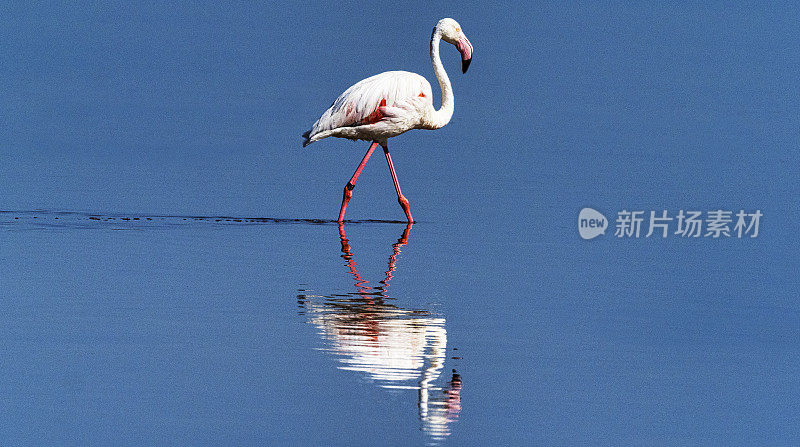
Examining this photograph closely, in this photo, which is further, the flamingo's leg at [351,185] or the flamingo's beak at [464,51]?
the flamingo's beak at [464,51]

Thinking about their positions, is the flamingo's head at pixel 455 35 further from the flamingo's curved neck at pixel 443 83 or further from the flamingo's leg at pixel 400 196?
the flamingo's leg at pixel 400 196

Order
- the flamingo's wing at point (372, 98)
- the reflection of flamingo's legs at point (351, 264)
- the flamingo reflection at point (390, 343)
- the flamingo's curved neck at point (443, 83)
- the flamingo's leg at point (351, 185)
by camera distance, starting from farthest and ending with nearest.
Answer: the flamingo's curved neck at point (443, 83) → the flamingo's leg at point (351, 185) → the flamingo's wing at point (372, 98) → the reflection of flamingo's legs at point (351, 264) → the flamingo reflection at point (390, 343)

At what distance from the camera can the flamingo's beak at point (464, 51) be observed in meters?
15.0

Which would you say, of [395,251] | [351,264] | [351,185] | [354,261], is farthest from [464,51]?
[351,264]

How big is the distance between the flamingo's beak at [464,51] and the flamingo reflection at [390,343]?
253 inches

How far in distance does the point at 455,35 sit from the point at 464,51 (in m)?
0.26

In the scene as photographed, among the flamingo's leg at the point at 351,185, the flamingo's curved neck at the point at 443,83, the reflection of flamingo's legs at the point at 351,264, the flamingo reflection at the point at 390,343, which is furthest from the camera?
the flamingo's curved neck at the point at 443,83

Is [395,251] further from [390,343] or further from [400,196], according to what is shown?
[390,343]

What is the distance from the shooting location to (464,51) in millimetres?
15055

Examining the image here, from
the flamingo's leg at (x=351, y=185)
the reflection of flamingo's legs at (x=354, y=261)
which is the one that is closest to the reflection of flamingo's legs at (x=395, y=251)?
the reflection of flamingo's legs at (x=354, y=261)

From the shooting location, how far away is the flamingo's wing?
1409 centimetres

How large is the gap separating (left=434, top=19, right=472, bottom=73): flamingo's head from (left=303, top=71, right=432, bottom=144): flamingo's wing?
40.7 inches

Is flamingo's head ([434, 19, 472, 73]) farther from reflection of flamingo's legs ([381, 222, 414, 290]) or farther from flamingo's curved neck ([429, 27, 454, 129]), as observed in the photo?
reflection of flamingo's legs ([381, 222, 414, 290])

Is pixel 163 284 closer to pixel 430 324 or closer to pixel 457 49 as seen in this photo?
pixel 430 324
